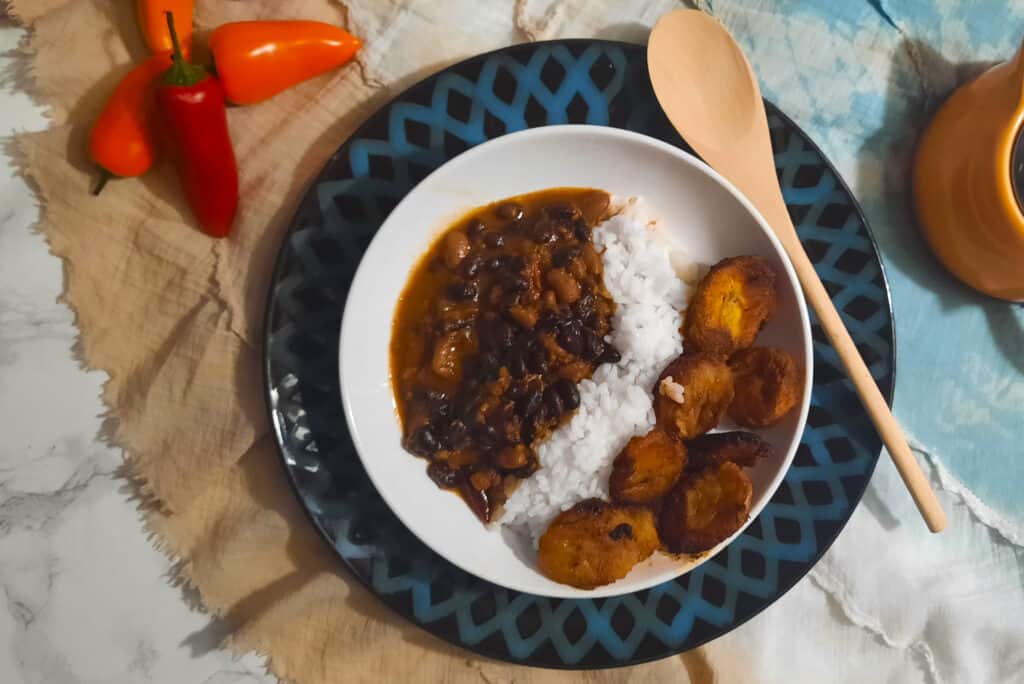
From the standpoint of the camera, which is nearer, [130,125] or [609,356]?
[130,125]

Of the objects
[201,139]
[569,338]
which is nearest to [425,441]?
[569,338]

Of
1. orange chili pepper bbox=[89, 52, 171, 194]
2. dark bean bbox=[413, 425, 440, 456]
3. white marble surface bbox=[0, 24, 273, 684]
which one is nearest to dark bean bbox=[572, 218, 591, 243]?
dark bean bbox=[413, 425, 440, 456]

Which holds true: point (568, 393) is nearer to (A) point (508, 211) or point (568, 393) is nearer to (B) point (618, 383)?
(B) point (618, 383)

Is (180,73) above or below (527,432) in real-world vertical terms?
above

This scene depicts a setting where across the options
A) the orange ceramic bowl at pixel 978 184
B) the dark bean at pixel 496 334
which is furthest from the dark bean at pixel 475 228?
the orange ceramic bowl at pixel 978 184

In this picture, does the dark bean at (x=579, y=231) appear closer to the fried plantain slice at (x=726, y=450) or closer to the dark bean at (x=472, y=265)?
the dark bean at (x=472, y=265)

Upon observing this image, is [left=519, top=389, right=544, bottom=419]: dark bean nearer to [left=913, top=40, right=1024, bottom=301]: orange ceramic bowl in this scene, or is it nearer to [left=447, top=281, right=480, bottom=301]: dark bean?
[left=447, top=281, right=480, bottom=301]: dark bean

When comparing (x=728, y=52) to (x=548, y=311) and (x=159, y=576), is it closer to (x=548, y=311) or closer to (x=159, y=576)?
(x=548, y=311)
